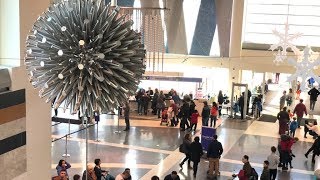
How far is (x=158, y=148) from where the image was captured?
14.1 meters

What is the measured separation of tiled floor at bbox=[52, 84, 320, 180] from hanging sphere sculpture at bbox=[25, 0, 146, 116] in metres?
8.89

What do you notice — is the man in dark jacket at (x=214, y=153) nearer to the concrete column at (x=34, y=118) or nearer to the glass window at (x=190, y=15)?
the concrete column at (x=34, y=118)

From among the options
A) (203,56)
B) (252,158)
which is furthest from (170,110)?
(203,56)

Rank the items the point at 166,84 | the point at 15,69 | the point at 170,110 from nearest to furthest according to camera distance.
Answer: the point at 15,69, the point at 170,110, the point at 166,84

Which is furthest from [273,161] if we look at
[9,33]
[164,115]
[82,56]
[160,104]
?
[82,56]

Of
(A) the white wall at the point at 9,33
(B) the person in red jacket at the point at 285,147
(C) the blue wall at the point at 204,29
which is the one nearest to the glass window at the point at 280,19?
(C) the blue wall at the point at 204,29

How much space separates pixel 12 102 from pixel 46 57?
14.0 ft

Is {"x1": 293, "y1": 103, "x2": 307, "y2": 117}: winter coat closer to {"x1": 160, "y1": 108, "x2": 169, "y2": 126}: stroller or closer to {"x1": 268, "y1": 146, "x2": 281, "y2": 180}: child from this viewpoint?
{"x1": 160, "y1": 108, "x2": 169, "y2": 126}: stroller

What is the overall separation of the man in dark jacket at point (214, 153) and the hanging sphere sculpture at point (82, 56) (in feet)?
29.0

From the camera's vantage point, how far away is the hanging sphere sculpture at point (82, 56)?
251 cm

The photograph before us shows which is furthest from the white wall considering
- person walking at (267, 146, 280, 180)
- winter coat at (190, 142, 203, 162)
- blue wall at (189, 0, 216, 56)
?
blue wall at (189, 0, 216, 56)

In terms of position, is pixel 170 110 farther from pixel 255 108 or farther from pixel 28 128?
pixel 28 128

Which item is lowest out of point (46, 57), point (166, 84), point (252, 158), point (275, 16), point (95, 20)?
point (252, 158)

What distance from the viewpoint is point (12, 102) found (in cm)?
657
